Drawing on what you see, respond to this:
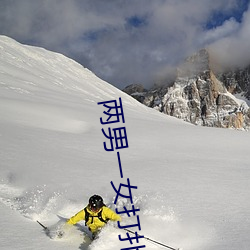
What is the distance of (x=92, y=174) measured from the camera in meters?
9.12

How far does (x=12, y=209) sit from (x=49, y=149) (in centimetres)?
492

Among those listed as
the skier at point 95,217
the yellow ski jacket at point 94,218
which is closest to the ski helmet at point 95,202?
the skier at point 95,217

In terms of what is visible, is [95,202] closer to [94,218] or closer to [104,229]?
[94,218]

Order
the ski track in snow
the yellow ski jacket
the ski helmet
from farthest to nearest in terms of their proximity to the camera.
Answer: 1. the yellow ski jacket
2. the ski helmet
3. the ski track in snow

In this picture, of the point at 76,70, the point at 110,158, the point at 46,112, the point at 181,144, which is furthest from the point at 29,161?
the point at 76,70

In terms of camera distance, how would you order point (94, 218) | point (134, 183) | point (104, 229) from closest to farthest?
point (104, 229) → point (94, 218) → point (134, 183)

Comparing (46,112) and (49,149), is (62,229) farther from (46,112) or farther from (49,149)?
(46,112)

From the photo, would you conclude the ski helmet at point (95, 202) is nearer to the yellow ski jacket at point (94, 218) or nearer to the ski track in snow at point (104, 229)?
the yellow ski jacket at point (94, 218)

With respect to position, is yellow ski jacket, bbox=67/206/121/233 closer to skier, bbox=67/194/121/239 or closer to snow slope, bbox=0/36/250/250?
skier, bbox=67/194/121/239

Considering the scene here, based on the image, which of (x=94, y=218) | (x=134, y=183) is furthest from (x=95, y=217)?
(x=134, y=183)

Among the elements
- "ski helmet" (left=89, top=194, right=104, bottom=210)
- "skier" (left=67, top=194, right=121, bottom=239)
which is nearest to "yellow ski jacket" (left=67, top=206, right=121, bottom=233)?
"skier" (left=67, top=194, right=121, bottom=239)

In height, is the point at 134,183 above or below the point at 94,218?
above

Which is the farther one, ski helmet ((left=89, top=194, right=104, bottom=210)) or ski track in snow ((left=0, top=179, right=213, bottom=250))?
ski helmet ((left=89, top=194, right=104, bottom=210))

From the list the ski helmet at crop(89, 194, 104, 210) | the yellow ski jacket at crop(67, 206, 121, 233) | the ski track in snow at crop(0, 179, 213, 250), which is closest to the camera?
the ski track in snow at crop(0, 179, 213, 250)
